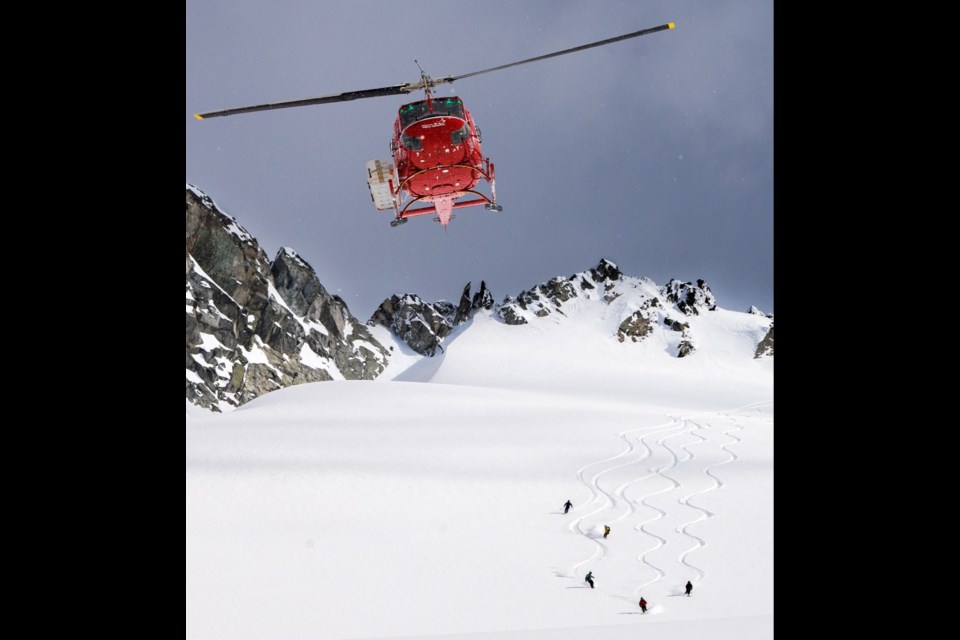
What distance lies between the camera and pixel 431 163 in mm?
9422

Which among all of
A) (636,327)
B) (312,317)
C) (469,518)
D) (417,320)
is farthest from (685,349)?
(469,518)

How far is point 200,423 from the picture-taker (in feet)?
97.8

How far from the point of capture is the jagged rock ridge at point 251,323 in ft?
303

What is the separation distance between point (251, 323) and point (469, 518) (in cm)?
9597

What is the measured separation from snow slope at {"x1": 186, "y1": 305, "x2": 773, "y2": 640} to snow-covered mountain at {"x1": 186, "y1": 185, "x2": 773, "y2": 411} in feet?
170

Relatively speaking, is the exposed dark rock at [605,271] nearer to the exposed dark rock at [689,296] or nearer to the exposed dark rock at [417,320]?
the exposed dark rock at [689,296]

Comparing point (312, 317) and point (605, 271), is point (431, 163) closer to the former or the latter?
point (605, 271)

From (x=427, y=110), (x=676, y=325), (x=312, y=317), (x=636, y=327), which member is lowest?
(x=427, y=110)

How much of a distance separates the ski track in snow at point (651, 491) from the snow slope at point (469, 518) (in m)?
0.10

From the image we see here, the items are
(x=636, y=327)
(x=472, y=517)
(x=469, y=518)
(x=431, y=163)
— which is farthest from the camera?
(x=636, y=327)

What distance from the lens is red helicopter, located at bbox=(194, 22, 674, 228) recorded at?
9445 millimetres

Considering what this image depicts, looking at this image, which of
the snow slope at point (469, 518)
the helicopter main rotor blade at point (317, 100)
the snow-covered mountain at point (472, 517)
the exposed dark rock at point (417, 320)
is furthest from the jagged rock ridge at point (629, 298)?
the helicopter main rotor blade at point (317, 100)
